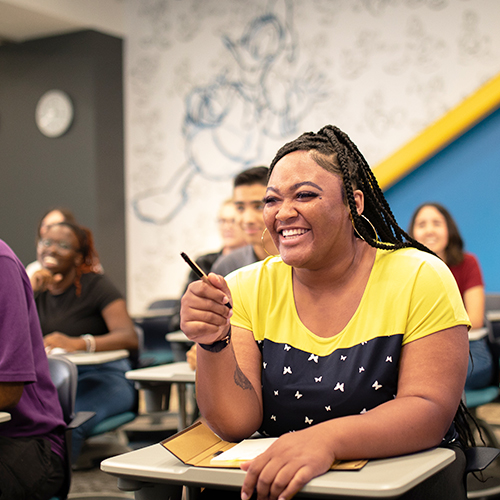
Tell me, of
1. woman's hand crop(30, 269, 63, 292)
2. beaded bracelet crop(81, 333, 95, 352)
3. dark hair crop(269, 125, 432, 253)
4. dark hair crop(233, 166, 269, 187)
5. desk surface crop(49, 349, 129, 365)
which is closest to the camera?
dark hair crop(269, 125, 432, 253)

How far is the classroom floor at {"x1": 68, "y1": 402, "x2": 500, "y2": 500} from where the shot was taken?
2734 mm

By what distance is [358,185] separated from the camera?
4.75 ft

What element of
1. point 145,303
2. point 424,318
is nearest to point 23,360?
point 424,318

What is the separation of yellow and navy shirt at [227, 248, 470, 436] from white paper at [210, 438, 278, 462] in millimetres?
109

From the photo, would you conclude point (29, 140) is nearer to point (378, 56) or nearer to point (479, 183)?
point (378, 56)

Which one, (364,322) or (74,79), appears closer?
(364,322)

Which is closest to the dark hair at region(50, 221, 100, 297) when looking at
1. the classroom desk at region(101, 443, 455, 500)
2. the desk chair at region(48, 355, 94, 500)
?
the desk chair at region(48, 355, 94, 500)

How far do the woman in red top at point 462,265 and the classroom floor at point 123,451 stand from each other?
1.42 ft

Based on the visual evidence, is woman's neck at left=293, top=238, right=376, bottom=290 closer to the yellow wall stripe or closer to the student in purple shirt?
the student in purple shirt

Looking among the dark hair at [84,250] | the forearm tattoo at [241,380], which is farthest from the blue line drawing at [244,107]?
the forearm tattoo at [241,380]

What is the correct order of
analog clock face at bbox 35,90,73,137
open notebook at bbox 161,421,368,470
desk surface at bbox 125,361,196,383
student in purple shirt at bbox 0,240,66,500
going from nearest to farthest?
1. open notebook at bbox 161,421,368,470
2. student in purple shirt at bbox 0,240,66,500
3. desk surface at bbox 125,361,196,383
4. analog clock face at bbox 35,90,73,137

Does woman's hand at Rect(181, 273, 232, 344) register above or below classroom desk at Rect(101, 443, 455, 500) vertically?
above

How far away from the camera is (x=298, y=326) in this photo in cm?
140

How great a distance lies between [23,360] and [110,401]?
1212 mm
